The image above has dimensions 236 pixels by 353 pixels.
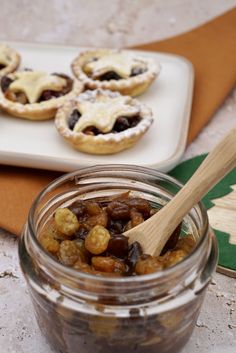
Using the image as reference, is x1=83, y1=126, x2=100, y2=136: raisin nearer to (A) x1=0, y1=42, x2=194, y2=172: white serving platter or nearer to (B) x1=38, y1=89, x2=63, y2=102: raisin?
(A) x1=0, y1=42, x2=194, y2=172: white serving platter

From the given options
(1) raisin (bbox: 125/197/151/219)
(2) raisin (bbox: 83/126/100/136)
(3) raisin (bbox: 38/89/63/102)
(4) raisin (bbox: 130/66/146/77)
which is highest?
(1) raisin (bbox: 125/197/151/219)

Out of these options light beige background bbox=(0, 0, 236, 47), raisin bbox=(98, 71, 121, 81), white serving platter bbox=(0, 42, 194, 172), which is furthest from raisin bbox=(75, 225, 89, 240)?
light beige background bbox=(0, 0, 236, 47)

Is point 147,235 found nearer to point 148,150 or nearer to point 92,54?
point 148,150

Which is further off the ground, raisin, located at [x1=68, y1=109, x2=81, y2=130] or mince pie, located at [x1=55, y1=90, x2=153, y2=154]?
mince pie, located at [x1=55, y1=90, x2=153, y2=154]

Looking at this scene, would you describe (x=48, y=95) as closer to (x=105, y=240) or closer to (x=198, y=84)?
(x=198, y=84)

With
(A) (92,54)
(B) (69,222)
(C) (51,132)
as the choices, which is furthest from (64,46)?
(B) (69,222)

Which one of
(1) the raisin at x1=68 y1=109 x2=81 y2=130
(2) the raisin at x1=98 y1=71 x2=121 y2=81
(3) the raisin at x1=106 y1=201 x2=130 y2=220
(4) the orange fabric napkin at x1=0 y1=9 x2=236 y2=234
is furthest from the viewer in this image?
(2) the raisin at x1=98 y1=71 x2=121 y2=81

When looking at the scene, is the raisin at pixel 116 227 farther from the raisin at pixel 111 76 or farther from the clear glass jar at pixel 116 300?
the raisin at pixel 111 76

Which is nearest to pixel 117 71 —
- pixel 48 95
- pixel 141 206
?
pixel 48 95
